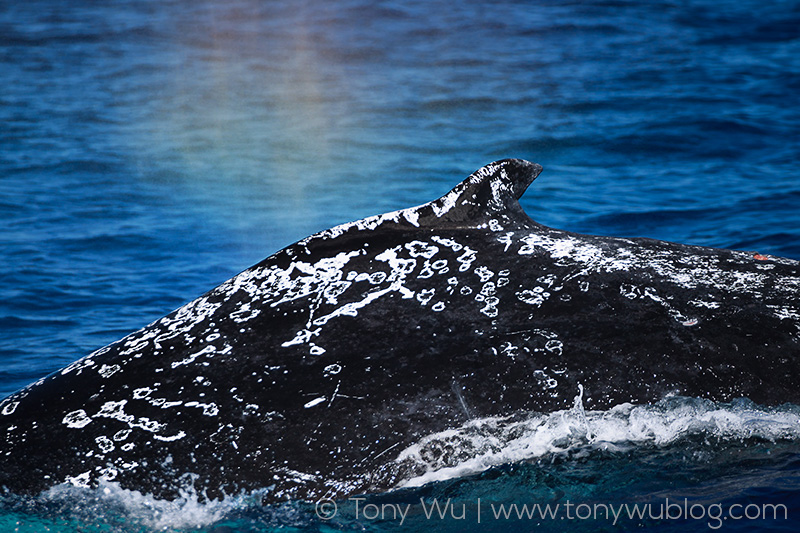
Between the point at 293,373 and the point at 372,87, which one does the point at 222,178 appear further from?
the point at 293,373

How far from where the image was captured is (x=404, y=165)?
13.5m

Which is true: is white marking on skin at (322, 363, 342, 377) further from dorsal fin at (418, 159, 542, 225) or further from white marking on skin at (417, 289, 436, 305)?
dorsal fin at (418, 159, 542, 225)

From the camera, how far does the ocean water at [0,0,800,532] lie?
439 cm

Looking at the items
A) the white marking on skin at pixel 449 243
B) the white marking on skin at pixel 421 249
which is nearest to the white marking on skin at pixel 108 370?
the white marking on skin at pixel 421 249

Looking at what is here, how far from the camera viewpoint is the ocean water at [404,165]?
4.39 meters

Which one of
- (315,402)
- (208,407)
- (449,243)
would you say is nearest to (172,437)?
(208,407)

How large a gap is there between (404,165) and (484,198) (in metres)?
8.63

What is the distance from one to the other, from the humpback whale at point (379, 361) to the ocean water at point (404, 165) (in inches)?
5.3

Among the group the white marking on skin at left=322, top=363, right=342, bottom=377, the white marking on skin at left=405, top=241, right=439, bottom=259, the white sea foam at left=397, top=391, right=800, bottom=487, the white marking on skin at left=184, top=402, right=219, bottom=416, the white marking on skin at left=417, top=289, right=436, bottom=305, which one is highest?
the white marking on skin at left=405, top=241, right=439, bottom=259

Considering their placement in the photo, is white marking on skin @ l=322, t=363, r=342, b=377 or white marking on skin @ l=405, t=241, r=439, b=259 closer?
white marking on skin @ l=322, t=363, r=342, b=377

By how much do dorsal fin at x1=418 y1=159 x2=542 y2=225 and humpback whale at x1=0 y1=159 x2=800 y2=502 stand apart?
16 centimetres

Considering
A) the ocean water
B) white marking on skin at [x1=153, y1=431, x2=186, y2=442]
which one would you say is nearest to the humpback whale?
white marking on skin at [x1=153, y1=431, x2=186, y2=442]

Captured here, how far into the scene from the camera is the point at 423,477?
4.31 metres

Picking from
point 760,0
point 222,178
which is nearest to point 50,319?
point 222,178
